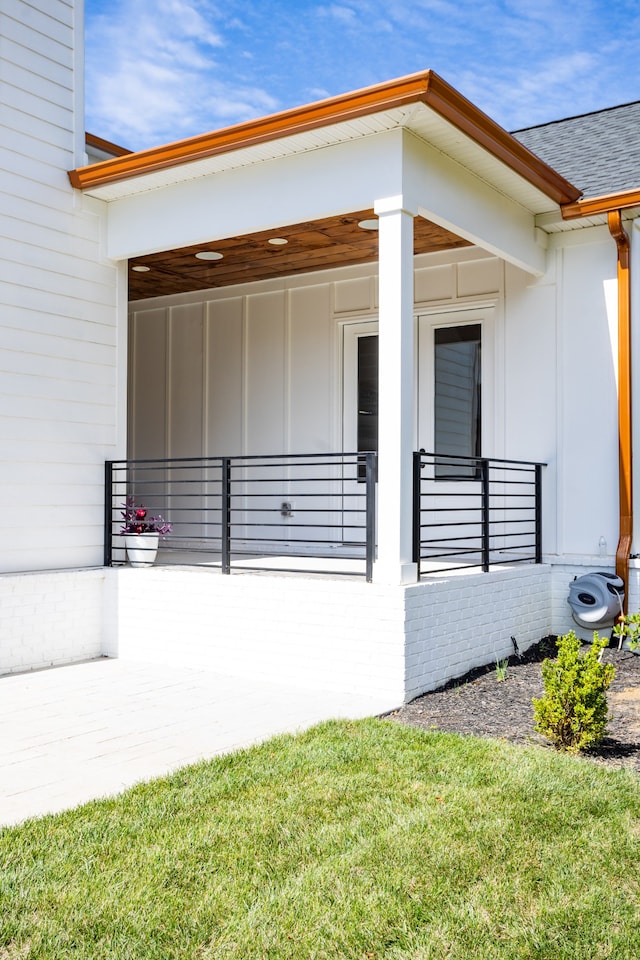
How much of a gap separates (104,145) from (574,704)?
587 centimetres

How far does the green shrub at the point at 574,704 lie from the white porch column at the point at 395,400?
4.51ft

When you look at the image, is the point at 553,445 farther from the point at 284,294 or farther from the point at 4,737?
the point at 4,737

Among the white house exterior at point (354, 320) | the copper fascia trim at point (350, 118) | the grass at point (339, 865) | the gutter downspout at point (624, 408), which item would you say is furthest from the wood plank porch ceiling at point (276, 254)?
the grass at point (339, 865)

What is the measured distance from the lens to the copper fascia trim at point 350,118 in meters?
5.00

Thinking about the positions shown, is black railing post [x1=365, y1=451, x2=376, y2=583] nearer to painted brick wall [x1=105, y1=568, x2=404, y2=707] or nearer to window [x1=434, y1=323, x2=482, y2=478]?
painted brick wall [x1=105, y1=568, x2=404, y2=707]

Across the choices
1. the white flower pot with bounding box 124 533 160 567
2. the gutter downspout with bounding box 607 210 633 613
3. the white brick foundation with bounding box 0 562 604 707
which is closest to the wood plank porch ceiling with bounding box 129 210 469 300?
the gutter downspout with bounding box 607 210 633 613

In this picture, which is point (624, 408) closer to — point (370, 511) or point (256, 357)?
Result: point (370, 511)

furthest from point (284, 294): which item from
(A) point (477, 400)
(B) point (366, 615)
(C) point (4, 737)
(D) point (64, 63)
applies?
(C) point (4, 737)

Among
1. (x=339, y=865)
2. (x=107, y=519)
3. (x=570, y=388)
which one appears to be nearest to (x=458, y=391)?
(x=570, y=388)

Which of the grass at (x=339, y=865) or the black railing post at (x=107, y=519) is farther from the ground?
the black railing post at (x=107, y=519)

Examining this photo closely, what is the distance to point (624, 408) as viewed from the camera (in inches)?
269

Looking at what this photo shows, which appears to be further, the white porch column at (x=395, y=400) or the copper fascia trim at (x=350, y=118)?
the white porch column at (x=395, y=400)

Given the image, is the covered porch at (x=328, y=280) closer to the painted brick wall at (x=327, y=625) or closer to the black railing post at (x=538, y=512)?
the black railing post at (x=538, y=512)

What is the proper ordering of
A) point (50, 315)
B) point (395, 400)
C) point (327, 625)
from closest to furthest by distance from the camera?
point (395, 400)
point (327, 625)
point (50, 315)
